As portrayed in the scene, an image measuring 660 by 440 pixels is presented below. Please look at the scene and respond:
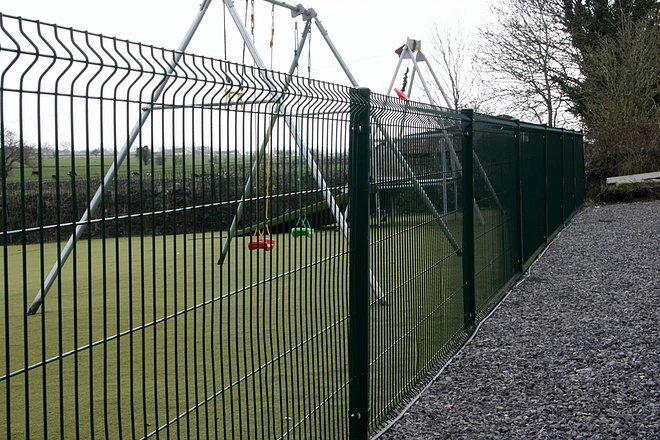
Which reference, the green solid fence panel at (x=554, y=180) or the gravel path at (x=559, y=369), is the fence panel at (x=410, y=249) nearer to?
the gravel path at (x=559, y=369)

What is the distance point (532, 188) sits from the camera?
37.3ft

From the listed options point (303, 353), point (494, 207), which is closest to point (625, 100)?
point (494, 207)

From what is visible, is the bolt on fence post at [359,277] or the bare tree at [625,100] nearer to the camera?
the bolt on fence post at [359,277]

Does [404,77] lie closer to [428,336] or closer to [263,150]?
[428,336]

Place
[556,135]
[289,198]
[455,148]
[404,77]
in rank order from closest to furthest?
[289,198], [455,148], [556,135], [404,77]

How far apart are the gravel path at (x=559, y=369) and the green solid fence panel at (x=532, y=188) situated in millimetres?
817

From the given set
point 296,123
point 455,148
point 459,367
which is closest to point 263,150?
point 296,123

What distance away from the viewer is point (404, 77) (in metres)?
18.2

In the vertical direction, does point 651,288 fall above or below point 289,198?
below

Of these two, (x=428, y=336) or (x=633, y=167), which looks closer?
(x=428, y=336)

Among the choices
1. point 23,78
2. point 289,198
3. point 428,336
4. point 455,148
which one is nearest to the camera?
point 23,78

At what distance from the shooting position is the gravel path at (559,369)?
4758 millimetres

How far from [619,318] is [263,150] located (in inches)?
203

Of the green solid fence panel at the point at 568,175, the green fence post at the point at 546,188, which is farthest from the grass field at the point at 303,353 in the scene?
the green solid fence panel at the point at 568,175
